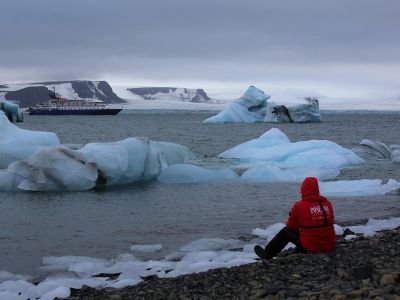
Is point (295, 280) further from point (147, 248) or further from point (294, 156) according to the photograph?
point (294, 156)

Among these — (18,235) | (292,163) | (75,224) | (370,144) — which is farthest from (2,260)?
(370,144)

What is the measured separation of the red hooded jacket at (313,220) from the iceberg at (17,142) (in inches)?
414

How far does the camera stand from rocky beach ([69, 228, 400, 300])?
4480mm

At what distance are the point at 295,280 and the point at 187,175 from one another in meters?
10.8

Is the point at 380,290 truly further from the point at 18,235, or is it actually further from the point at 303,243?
the point at 18,235

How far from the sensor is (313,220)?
20.7 feet

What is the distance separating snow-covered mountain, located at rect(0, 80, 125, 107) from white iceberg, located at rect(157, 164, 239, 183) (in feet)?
428

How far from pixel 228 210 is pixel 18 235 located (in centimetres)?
402

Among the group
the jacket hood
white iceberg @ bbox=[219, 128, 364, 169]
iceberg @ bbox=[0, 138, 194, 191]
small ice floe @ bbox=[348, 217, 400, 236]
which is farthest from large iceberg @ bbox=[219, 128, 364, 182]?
the jacket hood

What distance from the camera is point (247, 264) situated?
6.55 metres

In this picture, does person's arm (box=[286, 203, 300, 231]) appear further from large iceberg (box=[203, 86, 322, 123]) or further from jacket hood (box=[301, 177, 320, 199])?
large iceberg (box=[203, 86, 322, 123])

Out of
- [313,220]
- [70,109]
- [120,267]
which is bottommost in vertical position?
[70,109]

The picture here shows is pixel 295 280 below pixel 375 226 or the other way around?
the other way around

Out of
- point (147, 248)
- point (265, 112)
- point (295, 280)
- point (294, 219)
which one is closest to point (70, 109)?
point (265, 112)
